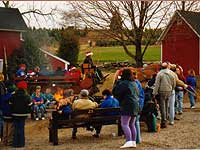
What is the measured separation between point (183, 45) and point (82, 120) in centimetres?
2436

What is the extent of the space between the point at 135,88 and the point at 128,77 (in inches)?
9.8

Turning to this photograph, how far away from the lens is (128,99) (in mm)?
8633

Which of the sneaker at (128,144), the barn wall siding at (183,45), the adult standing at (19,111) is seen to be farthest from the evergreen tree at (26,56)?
the sneaker at (128,144)

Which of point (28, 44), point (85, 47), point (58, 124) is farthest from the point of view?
point (85, 47)

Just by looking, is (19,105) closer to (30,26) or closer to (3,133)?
(3,133)

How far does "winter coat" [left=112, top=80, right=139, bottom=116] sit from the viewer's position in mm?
8641

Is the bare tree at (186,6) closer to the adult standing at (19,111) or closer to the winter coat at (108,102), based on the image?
the winter coat at (108,102)

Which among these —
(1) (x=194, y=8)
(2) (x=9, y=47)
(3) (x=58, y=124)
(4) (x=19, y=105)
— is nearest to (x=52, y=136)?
(3) (x=58, y=124)

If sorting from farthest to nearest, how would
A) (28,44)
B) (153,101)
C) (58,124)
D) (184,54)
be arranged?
(184,54), (28,44), (153,101), (58,124)

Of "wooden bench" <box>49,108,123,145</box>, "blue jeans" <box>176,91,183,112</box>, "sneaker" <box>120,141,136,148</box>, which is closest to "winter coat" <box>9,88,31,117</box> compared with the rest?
"wooden bench" <box>49,108,123,145</box>

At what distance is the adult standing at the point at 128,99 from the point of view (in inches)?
341

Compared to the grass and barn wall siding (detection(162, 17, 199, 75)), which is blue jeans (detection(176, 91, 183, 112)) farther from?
the grass

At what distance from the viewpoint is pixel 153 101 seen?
10898 mm

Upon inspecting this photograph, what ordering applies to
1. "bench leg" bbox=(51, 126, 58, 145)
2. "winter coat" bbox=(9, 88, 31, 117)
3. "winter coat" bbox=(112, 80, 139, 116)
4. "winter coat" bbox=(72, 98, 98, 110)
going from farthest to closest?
"winter coat" bbox=(72, 98, 98, 110), "bench leg" bbox=(51, 126, 58, 145), "winter coat" bbox=(9, 88, 31, 117), "winter coat" bbox=(112, 80, 139, 116)
